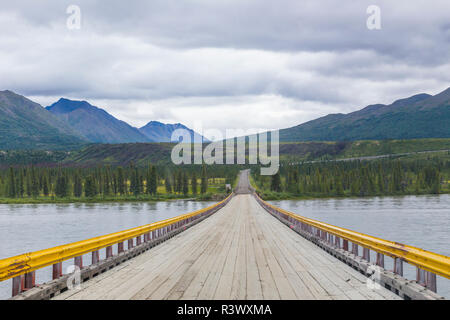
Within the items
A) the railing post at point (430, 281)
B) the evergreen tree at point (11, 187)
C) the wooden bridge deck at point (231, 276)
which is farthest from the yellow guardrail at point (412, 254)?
the evergreen tree at point (11, 187)

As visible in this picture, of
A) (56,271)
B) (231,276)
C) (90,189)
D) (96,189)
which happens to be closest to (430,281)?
(231,276)

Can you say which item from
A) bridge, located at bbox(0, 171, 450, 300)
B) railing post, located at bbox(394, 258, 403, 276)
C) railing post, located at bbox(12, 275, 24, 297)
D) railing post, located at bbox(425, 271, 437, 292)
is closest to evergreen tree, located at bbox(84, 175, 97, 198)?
bridge, located at bbox(0, 171, 450, 300)

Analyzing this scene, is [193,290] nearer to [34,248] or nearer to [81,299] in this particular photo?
[81,299]

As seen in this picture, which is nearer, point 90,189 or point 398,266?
point 398,266

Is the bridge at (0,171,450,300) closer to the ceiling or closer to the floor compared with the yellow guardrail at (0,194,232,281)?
closer to the floor

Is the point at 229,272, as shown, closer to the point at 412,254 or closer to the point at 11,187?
the point at 412,254

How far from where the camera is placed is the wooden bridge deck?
9070 millimetres

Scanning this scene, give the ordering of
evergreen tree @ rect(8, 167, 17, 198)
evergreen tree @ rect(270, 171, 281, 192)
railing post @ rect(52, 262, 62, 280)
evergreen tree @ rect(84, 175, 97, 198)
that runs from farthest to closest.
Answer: evergreen tree @ rect(270, 171, 281, 192)
evergreen tree @ rect(8, 167, 17, 198)
evergreen tree @ rect(84, 175, 97, 198)
railing post @ rect(52, 262, 62, 280)

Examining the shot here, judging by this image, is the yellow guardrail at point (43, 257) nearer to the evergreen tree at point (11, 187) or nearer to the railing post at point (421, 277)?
the railing post at point (421, 277)

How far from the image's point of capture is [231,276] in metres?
11.2

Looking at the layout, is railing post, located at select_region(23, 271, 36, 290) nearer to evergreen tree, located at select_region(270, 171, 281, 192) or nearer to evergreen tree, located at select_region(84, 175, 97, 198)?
evergreen tree, located at select_region(84, 175, 97, 198)

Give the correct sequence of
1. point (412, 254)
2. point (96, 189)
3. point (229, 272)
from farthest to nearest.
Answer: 1. point (96, 189)
2. point (229, 272)
3. point (412, 254)

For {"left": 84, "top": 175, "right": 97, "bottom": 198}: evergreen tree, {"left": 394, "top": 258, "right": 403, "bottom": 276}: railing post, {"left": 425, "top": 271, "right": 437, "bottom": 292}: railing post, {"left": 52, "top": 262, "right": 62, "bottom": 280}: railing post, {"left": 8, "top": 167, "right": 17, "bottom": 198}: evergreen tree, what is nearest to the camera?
{"left": 425, "top": 271, "right": 437, "bottom": 292}: railing post
